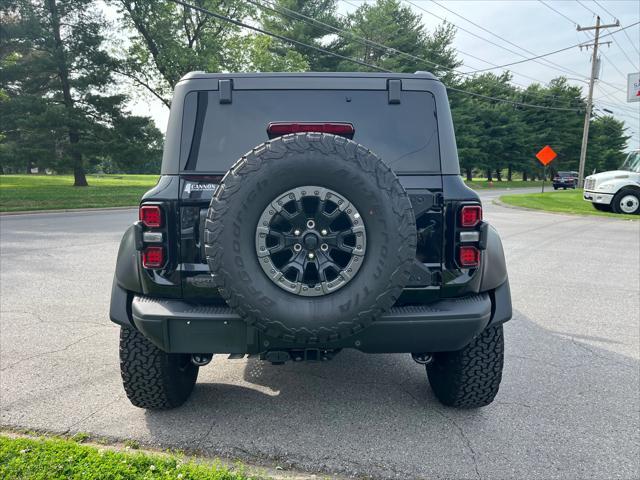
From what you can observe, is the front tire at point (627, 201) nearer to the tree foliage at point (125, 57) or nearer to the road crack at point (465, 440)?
the tree foliage at point (125, 57)

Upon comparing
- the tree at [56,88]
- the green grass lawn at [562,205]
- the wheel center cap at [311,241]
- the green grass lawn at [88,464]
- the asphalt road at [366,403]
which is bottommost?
the asphalt road at [366,403]

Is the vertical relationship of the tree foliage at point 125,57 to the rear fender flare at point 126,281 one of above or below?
above

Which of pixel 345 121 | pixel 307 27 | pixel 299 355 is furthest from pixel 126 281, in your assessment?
pixel 307 27

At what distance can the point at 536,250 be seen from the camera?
344 inches

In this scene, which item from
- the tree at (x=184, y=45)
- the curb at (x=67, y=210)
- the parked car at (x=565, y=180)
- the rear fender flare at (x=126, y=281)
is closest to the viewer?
the rear fender flare at (x=126, y=281)

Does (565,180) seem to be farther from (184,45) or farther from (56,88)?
(56,88)

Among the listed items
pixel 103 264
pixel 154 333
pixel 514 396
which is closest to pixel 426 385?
pixel 514 396

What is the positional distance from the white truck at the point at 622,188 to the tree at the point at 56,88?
24.5 meters

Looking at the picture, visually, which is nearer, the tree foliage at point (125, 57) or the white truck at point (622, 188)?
the white truck at point (622, 188)

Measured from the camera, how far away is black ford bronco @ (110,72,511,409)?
2.01 metres

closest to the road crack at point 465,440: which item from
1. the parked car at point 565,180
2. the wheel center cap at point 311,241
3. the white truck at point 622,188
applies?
the wheel center cap at point 311,241

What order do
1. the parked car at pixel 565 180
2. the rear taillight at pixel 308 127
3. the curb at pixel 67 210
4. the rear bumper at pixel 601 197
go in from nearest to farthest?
1. the rear taillight at pixel 308 127
2. the curb at pixel 67 210
3. the rear bumper at pixel 601 197
4. the parked car at pixel 565 180

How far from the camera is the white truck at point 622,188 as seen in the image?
1544 cm

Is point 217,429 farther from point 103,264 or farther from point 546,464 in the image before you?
point 103,264
